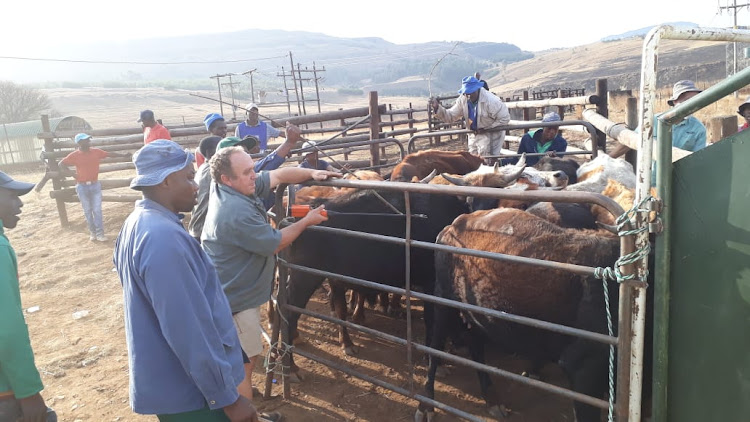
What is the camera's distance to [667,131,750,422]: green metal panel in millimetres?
2008

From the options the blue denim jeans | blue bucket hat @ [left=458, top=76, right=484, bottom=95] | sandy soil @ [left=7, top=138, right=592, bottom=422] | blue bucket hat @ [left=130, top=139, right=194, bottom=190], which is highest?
blue bucket hat @ [left=458, top=76, right=484, bottom=95]

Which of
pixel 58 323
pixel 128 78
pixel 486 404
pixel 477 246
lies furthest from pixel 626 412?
pixel 128 78

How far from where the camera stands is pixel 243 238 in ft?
11.0

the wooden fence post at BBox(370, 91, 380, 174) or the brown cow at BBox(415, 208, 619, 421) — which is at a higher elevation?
the wooden fence post at BBox(370, 91, 380, 174)

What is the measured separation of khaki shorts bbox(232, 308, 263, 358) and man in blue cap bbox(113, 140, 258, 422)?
46.2 inches

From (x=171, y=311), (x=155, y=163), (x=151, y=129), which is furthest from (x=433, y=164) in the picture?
(x=151, y=129)

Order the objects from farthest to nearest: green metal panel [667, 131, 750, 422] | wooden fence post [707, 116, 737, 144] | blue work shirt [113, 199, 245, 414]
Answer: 1. wooden fence post [707, 116, 737, 144]
2. blue work shirt [113, 199, 245, 414]
3. green metal panel [667, 131, 750, 422]

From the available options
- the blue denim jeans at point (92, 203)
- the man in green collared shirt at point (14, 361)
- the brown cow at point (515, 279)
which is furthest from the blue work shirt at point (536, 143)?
the blue denim jeans at point (92, 203)

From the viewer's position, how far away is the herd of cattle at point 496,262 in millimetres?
3020

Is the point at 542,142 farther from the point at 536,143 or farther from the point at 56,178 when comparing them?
the point at 56,178

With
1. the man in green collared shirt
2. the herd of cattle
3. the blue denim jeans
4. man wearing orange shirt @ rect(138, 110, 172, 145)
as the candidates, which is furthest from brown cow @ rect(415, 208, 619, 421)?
the blue denim jeans

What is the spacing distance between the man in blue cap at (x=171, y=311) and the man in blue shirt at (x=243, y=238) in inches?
34.3

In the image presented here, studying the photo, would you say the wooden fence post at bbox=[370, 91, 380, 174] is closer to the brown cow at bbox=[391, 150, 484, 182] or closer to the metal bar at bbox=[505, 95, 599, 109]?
the metal bar at bbox=[505, 95, 599, 109]

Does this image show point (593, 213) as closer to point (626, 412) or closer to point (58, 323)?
point (626, 412)
